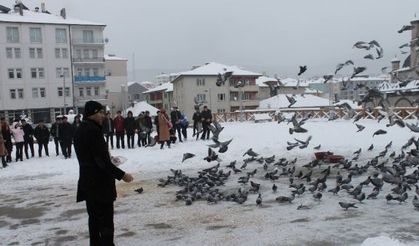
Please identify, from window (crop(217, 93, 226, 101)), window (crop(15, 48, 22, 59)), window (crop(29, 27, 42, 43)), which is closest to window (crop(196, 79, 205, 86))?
window (crop(217, 93, 226, 101))

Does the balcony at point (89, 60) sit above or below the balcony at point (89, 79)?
above

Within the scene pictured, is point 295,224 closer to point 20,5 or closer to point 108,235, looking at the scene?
point 108,235

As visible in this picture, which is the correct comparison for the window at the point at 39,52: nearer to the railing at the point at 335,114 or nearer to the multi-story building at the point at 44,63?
the multi-story building at the point at 44,63

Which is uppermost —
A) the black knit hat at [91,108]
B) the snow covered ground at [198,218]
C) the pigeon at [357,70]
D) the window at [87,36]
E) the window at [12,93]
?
the window at [87,36]

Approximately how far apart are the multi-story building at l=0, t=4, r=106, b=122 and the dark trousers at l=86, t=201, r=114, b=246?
6001 centimetres

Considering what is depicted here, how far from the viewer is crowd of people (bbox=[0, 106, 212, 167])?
55.0 feet

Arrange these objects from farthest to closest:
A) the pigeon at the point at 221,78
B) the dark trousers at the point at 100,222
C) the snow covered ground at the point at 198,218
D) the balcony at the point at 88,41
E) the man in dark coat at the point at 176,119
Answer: the balcony at the point at 88,41, the man in dark coat at the point at 176,119, the pigeon at the point at 221,78, the snow covered ground at the point at 198,218, the dark trousers at the point at 100,222

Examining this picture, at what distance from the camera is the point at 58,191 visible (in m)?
11.1

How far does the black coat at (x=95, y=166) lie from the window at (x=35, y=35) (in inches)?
2467

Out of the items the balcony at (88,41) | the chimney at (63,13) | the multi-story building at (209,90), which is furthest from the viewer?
the multi-story building at (209,90)

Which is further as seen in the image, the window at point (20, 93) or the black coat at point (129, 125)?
the window at point (20, 93)

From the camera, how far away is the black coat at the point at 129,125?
1848 centimetres

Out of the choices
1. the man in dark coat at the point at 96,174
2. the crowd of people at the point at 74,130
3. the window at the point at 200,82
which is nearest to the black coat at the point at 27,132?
the crowd of people at the point at 74,130

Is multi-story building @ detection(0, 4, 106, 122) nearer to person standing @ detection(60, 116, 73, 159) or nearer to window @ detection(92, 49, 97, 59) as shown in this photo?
window @ detection(92, 49, 97, 59)
